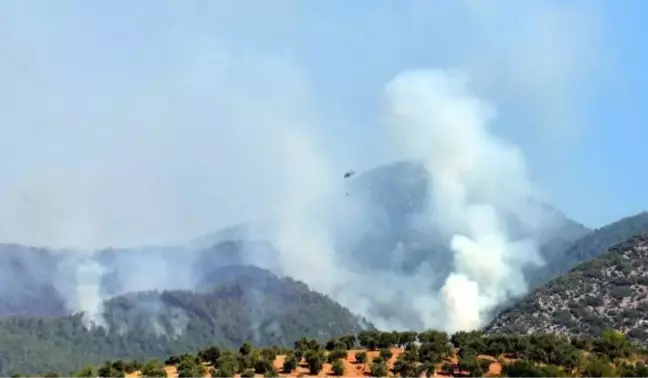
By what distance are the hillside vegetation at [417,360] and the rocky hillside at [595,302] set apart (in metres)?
58.1

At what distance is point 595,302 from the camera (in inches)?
5802

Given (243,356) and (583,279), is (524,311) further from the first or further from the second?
(243,356)

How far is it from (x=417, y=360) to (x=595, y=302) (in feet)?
311

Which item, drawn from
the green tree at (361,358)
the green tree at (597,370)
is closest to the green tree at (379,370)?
the green tree at (361,358)

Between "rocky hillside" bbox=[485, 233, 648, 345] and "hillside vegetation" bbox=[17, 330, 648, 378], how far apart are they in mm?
58134

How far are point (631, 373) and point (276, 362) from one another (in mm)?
28251

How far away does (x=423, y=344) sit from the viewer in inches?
2714

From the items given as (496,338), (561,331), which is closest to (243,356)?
(496,338)

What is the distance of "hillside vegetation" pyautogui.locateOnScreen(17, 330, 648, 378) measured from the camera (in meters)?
58.6

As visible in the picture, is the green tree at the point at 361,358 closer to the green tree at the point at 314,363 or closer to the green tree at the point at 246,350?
the green tree at the point at 314,363

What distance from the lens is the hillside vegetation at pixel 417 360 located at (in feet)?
192

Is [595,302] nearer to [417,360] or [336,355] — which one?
[417,360]

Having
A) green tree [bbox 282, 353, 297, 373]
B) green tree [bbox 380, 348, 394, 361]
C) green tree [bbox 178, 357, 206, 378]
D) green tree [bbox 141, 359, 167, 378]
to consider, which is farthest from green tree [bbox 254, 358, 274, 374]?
→ green tree [bbox 380, 348, 394, 361]

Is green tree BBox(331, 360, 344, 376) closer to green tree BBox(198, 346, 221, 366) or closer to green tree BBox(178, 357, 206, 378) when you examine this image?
green tree BBox(178, 357, 206, 378)
